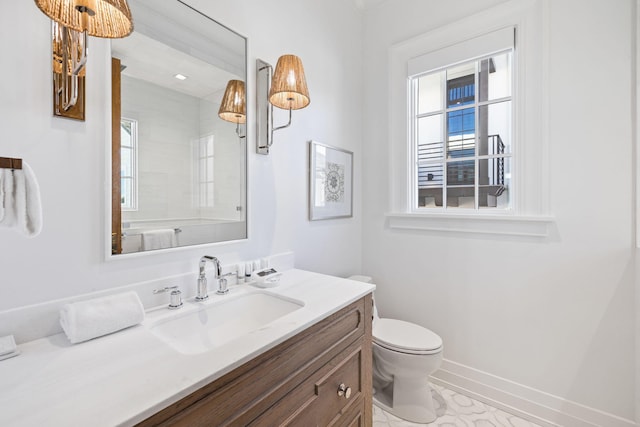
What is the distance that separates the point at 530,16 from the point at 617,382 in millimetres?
2009

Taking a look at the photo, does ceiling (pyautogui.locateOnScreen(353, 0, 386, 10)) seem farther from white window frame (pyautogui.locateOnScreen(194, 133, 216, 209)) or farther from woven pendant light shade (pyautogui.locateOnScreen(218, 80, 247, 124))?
white window frame (pyautogui.locateOnScreen(194, 133, 216, 209))

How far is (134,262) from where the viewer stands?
3.36ft

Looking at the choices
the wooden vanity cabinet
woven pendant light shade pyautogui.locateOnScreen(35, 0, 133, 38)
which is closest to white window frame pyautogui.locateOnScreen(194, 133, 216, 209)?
woven pendant light shade pyautogui.locateOnScreen(35, 0, 133, 38)

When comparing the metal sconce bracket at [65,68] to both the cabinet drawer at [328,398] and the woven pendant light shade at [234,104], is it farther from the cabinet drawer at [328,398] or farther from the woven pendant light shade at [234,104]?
the cabinet drawer at [328,398]

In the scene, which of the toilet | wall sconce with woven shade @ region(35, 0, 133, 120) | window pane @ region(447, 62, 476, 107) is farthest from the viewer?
window pane @ region(447, 62, 476, 107)

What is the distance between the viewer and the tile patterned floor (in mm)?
1627

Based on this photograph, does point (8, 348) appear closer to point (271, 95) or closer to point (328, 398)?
point (328, 398)

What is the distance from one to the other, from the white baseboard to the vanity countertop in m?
1.52

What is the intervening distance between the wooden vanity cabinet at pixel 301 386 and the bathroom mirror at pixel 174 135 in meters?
0.62

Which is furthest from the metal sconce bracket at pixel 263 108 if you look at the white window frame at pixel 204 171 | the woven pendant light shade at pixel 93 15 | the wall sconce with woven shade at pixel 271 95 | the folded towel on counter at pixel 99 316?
the folded towel on counter at pixel 99 316

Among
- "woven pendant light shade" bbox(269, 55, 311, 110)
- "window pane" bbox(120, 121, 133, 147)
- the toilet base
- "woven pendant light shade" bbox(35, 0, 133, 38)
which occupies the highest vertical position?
"woven pendant light shade" bbox(269, 55, 311, 110)

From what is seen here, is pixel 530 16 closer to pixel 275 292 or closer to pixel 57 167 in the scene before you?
pixel 275 292

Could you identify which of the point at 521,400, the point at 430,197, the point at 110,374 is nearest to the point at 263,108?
the point at 110,374

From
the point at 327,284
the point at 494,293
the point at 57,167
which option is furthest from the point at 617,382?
the point at 57,167
